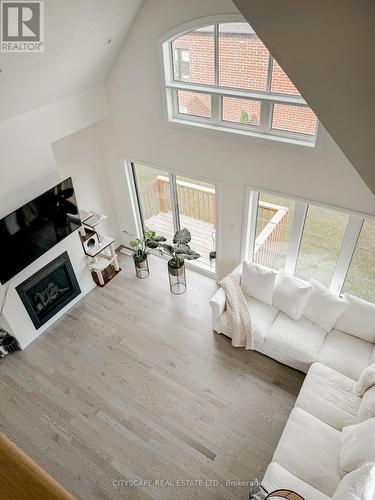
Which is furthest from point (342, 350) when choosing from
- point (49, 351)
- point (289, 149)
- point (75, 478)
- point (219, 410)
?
point (49, 351)

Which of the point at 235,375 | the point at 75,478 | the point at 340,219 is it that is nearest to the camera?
the point at 75,478

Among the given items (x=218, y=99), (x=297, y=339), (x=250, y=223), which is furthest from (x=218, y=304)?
(x=218, y=99)

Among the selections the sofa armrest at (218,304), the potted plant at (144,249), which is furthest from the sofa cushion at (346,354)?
the potted plant at (144,249)

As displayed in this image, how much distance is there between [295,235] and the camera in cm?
490

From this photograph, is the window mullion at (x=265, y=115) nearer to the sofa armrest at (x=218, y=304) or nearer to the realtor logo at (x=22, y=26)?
the sofa armrest at (x=218, y=304)

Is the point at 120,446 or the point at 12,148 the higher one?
the point at 12,148

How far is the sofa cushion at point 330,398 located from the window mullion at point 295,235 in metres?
1.53

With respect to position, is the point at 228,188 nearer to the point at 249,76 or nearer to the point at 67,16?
the point at 249,76

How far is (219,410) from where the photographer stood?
14.4ft

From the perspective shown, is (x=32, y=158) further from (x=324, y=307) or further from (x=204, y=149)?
(x=324, y=307)

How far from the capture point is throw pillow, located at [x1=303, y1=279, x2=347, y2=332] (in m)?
4.50

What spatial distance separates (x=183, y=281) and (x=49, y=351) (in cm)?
229

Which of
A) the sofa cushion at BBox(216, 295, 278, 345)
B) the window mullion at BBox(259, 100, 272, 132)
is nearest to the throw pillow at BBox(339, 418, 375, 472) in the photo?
the sofa cushion at BBox(216, 295, 278, 345)

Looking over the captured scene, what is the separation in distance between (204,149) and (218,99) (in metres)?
0.65
